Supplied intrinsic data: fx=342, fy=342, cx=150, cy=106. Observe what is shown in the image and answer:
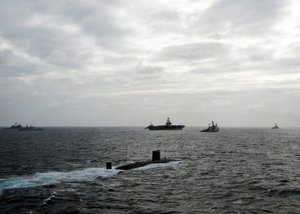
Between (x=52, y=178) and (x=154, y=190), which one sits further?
(x=52, y=178)

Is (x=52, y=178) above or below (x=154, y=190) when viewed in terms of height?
above

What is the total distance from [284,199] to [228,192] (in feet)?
22.0

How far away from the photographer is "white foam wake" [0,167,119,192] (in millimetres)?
49875

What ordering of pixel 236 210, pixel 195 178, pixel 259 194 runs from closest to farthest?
pixel 236 210 < pixel 259 194 < pixel 195 178

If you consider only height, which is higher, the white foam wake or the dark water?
the white foam wake

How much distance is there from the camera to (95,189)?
150 feet

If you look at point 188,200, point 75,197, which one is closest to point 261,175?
point 188,200

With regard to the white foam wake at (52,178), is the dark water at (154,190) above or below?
below

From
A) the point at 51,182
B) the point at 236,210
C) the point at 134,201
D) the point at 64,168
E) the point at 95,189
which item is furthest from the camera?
the point at 64,168

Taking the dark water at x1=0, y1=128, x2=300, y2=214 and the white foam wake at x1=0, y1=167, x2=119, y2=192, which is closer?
the dark water at x1=0, y1=128, x2=300, y2=214

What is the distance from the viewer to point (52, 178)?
179ft

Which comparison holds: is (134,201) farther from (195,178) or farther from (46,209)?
(195,178)

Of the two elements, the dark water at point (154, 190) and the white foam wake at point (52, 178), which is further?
the white foam wake at point (52, 178)

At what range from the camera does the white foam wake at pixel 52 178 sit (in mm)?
49875
